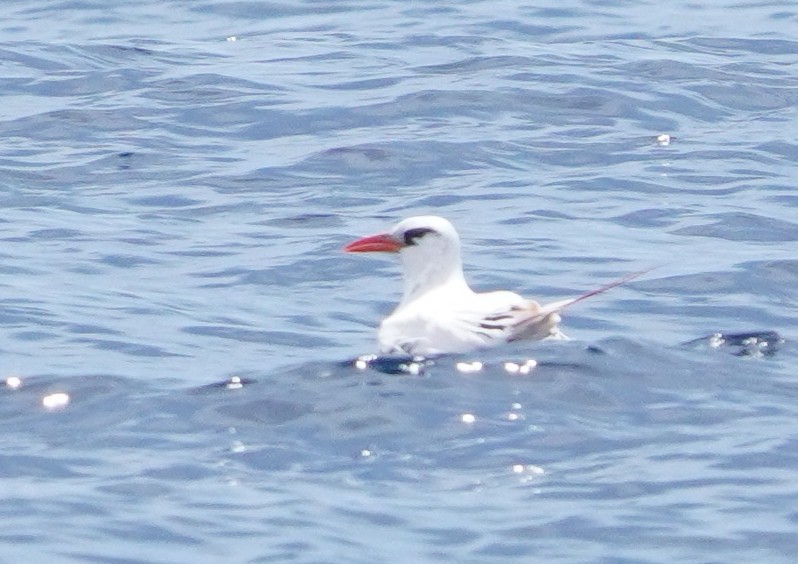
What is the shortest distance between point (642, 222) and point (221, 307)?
387cm

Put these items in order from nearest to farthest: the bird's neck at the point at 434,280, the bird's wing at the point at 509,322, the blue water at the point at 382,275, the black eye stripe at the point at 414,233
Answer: the blue water at the point at 382,275
the bird's wing at the point at 509,322
the bird's neck at the point at 434,280
the black eye stripe at the point at 414,233

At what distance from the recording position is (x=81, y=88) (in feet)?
67.3

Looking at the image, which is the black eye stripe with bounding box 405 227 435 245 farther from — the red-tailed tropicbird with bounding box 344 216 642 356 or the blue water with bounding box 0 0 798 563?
the blue water with bounding box 0 0 798 563

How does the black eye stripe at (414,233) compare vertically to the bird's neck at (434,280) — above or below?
above

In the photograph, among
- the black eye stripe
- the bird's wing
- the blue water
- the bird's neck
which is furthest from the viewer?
the black eye stripe

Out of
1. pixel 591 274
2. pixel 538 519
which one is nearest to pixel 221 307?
pixel 591 274

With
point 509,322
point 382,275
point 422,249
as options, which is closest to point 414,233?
point 422,249

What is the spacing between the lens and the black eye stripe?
13016 millimetres

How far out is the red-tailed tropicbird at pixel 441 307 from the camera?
11.9 m

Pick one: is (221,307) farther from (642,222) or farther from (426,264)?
(642,222)

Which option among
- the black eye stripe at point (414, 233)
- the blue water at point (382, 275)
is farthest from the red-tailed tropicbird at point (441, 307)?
the blue water at point (382, 275)

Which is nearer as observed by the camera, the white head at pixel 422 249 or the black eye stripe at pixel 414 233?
the white head at pixel 422 249

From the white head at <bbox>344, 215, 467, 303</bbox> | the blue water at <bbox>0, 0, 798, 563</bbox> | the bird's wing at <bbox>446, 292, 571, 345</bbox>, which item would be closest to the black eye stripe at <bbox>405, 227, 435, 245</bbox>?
the white head at <bbox>344, 215, 467, 303</bbox>

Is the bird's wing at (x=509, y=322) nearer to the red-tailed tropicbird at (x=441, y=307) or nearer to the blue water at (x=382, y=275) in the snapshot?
the red-tailed tropicbird at (x=441, y=307)
